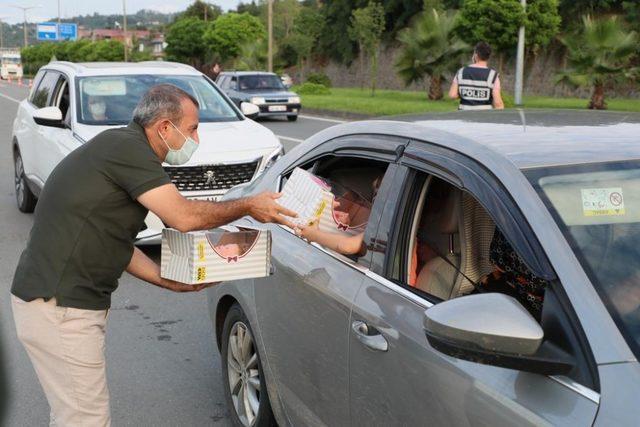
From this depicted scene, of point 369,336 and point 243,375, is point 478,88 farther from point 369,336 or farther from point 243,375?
point 369,336

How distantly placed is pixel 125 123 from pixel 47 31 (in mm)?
103053

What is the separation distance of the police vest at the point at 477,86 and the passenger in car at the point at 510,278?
20.9 feet

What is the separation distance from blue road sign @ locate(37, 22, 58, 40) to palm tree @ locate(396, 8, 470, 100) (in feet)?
265

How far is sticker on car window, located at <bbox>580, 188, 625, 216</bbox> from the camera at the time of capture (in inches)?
98.7

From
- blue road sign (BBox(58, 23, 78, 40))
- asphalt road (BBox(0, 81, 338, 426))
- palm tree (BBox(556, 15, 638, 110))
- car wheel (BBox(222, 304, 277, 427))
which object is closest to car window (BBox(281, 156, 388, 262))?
car wheel (BBox(222, 304, 277, 427))

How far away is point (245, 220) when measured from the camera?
4.27 meters

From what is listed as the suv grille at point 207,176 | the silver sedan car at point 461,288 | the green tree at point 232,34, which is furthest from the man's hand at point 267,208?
the green tree at point 232,34

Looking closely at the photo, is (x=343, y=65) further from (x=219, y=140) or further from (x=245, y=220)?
(x=245, y=220)

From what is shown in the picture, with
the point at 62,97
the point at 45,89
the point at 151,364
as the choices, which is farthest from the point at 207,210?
the point at 45,89

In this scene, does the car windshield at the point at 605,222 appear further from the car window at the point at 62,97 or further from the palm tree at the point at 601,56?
the palm tree at the point at 601,56

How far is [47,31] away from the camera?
10425 centimetres

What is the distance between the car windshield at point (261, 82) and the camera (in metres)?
27.6

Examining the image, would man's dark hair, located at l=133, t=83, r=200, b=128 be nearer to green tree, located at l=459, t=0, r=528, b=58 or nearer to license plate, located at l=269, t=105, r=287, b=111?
license plate, located at l=269, t=105, r=287, b=111

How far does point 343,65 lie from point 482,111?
60014mm
